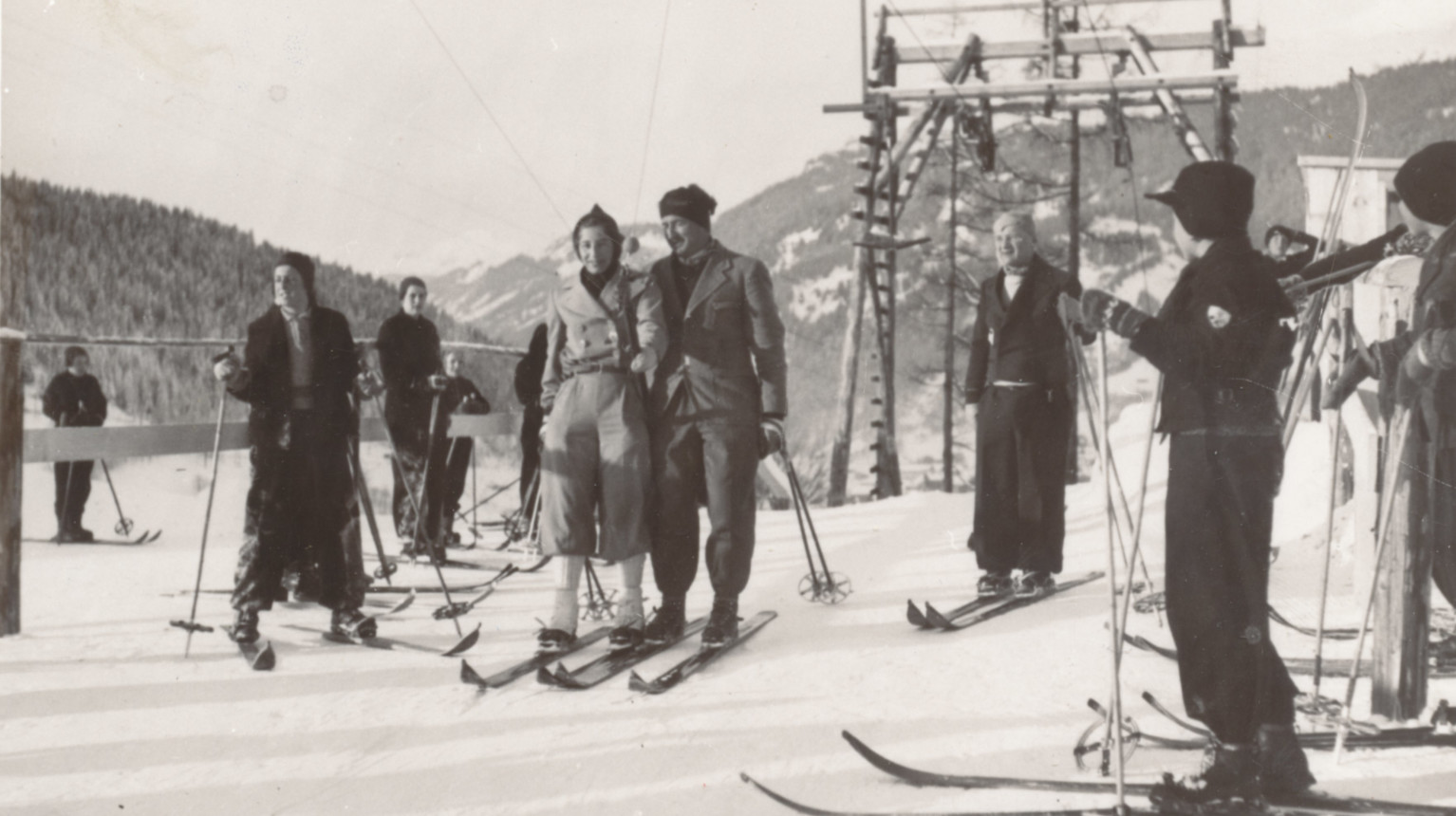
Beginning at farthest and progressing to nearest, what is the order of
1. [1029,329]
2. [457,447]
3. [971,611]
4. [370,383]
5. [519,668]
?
[457,447]
[1029,329]
[971,611]
[370,383]
[519,668]

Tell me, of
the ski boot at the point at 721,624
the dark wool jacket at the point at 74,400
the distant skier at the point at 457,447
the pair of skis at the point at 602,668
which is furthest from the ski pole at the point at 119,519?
the ski boot at the point at 721,624

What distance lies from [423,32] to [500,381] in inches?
176

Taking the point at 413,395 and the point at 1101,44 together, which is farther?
the point at 413,395

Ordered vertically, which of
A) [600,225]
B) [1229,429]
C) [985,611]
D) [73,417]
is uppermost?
[600,225]

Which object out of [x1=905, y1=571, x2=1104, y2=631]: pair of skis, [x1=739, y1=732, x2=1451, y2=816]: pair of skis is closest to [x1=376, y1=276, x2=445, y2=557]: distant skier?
[x1=905, y1=571, x2=1104, y2=631]: pair of skis

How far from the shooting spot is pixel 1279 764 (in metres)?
2.44

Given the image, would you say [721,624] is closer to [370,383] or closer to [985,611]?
[985,611]

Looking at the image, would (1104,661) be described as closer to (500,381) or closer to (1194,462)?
(1194,462)

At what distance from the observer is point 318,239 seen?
5266 millimetres

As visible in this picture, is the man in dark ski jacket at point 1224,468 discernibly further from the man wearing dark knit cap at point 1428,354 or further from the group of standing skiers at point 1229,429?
the man wearing dark knit cap at point 1428,354

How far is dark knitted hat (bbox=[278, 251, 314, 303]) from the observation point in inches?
165

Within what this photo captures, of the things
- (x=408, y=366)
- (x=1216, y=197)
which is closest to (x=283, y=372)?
(x=408, y=366)

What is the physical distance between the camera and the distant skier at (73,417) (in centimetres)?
550

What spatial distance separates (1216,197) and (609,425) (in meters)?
2.31
